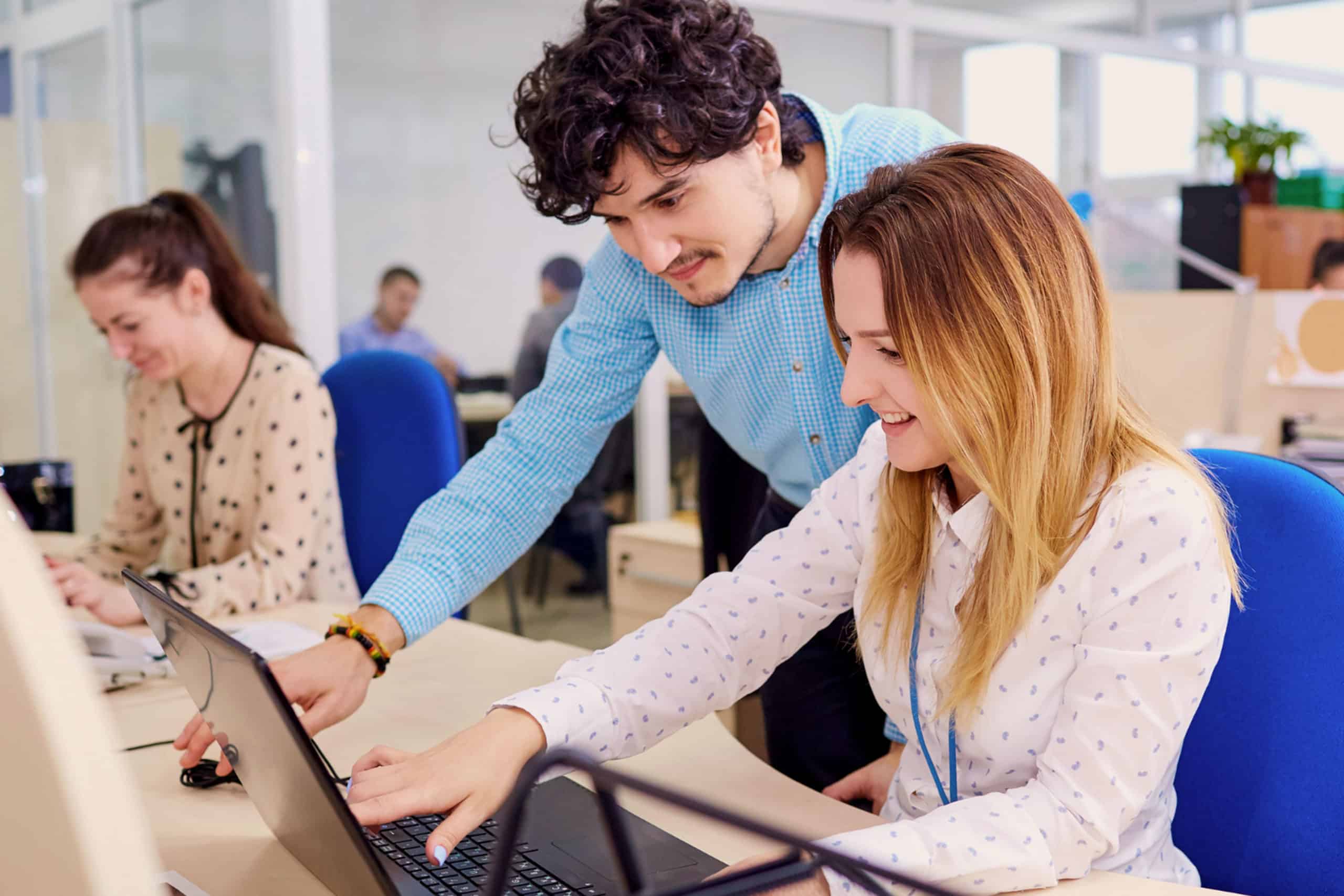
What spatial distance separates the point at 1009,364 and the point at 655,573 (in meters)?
1.91

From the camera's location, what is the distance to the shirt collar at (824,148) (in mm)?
1396

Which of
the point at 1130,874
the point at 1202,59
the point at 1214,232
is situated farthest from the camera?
the point at 1202,59

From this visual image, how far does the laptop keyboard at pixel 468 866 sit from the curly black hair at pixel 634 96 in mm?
622

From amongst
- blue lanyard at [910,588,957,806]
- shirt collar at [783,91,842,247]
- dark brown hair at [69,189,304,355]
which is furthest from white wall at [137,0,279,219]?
blue lanyard at [910,588,957,806]

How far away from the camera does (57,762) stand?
323 mm

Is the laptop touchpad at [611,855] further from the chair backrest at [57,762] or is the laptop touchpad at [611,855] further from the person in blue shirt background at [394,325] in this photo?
the person in blue shirt background at [394,325]

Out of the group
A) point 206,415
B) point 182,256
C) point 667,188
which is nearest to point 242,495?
point 206,415

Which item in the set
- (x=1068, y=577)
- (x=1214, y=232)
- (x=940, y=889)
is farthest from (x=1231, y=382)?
(x=940, y=889)

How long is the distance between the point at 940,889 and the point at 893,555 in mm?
550

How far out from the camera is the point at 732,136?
4.16ft

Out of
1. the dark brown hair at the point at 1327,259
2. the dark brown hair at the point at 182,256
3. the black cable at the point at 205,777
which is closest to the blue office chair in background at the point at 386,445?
the dark brown hair at the point at 182,256

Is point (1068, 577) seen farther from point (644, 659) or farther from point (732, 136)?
point (732, 136)

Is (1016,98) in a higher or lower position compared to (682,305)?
higher

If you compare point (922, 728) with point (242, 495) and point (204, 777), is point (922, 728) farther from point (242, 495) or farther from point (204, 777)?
point (242, 495)
